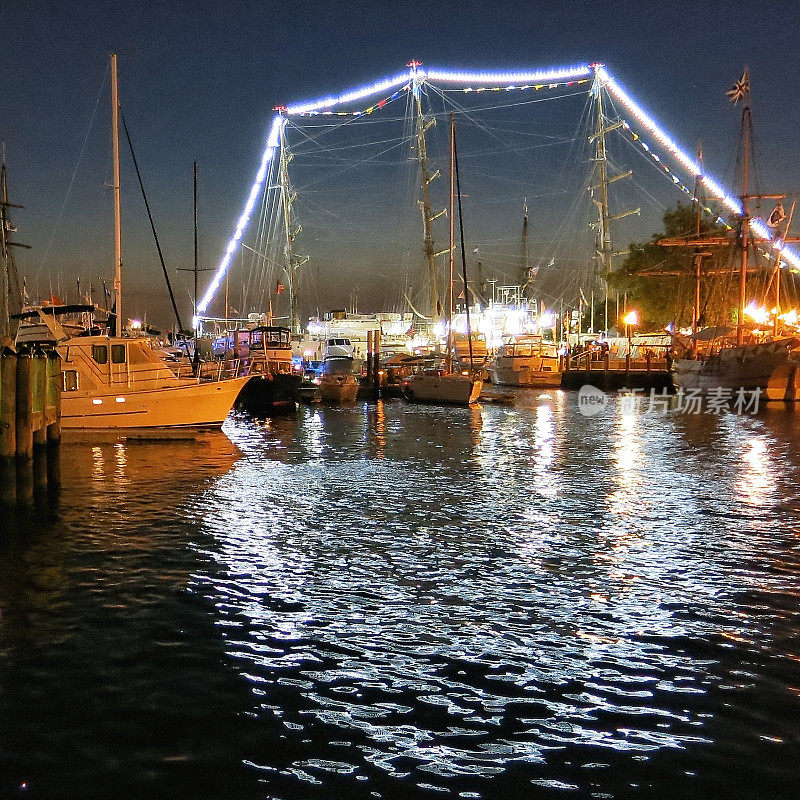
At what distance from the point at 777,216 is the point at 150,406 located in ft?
149

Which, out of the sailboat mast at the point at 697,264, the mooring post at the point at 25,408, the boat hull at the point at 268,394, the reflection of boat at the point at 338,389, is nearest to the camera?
the mooring post at the point at 25,408

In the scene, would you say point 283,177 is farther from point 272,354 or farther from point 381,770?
point 381,770

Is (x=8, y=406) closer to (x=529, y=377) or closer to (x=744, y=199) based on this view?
(x=744, y=199)

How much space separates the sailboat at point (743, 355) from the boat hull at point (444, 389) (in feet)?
50.7

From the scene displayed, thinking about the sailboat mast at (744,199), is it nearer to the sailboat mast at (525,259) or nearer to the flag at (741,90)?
the flag at (741,90)

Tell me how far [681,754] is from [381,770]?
2.28 meters

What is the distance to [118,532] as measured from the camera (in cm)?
1396

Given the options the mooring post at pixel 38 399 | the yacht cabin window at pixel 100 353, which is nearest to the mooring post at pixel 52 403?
the mooring post at pixel 38 399

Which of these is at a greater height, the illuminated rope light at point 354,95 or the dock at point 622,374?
the illuminated rope light at point 354,95

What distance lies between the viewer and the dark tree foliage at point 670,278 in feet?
247

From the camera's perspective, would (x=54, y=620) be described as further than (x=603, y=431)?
No

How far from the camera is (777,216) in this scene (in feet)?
184

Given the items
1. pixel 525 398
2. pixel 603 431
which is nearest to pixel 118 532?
pixel 603 431

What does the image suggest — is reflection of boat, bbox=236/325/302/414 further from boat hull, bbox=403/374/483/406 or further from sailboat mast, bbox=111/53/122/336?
sailboat mast, bbox=111/53/122/336
